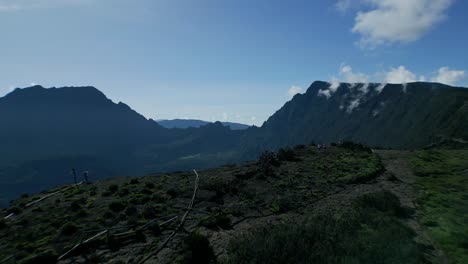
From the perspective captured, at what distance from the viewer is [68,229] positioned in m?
25.2

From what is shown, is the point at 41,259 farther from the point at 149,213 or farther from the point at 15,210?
the point at 15,210

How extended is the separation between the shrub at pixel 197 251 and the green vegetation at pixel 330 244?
1.18 meters

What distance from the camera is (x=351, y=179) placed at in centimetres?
4453

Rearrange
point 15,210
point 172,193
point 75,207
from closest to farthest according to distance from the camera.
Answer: point 75,207
point 15,210
point 172,193

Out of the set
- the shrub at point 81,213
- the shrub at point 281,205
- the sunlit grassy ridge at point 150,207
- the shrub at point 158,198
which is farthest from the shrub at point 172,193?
the shrub at point 281,205

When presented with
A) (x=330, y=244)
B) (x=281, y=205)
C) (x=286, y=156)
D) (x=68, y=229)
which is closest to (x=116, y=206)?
(x=68, y=229)

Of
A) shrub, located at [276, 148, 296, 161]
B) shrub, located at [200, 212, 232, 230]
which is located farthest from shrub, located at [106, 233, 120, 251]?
shrub, located at [276, 148, 296, 161]

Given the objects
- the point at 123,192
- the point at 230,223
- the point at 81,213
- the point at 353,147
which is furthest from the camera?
the point at 353,147

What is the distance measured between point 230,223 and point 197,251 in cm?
744

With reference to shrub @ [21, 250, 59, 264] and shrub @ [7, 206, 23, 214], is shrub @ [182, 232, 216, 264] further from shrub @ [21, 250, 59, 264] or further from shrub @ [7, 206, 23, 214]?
shrub @ [7, 206, 23, 214]

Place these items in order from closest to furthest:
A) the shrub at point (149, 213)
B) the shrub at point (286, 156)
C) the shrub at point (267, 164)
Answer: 1. the shrub at point (149, 213)
2. the shrub at point (267, 164)
3. the shrub at point (286, 156)

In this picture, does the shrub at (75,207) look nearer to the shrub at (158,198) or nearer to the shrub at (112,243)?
the shrub at (158,198)

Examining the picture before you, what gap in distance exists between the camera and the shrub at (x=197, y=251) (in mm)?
18953

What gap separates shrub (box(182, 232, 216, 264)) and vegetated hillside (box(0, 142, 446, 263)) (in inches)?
2.2
